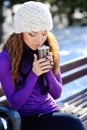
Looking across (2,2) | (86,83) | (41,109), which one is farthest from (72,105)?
(2,2)

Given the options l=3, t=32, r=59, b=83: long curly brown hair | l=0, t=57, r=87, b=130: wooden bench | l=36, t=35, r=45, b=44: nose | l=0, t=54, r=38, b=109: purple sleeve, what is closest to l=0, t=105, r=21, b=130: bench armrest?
l=0, t=54, r=38, b=109: purple sleeve

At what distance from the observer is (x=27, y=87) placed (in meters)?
3.13

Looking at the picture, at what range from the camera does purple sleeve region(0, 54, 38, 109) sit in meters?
3.13

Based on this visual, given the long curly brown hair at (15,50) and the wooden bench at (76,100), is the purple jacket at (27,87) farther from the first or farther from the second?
the wooden bench at (76,100)

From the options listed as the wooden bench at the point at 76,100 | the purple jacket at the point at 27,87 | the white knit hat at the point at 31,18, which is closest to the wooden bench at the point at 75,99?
the wooden bench at the point at 76,100

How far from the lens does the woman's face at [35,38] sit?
319 cm

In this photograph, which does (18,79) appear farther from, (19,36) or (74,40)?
(74,40)

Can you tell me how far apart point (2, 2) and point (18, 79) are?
23.0ft

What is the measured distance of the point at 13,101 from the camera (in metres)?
3.16

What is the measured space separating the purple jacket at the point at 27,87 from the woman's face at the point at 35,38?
0.16ft

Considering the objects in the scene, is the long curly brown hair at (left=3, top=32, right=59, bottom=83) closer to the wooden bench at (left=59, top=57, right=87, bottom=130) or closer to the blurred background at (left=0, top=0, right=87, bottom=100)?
the wooden bench at (left=59, top=57, right=87, bottom=130)

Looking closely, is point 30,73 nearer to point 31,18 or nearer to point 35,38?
point 35,38

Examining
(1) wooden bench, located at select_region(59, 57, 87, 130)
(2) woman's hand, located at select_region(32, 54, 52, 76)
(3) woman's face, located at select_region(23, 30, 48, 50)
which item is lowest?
(1) wooden bench, located at select_region(59, 57, 87, 130)

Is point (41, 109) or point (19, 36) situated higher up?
point (19, 36)
